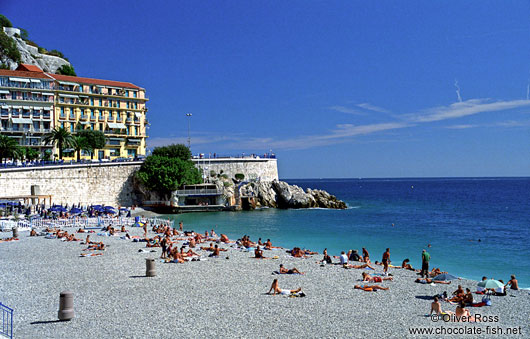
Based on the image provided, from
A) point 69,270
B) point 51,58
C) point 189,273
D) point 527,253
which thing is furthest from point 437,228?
point 51,58

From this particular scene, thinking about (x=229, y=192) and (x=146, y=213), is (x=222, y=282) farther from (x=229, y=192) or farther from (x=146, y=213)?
(x=229, y=192)

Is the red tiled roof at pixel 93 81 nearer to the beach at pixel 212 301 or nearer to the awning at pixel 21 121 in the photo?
the awning at pixel 21 121

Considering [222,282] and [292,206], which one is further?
[292,206]

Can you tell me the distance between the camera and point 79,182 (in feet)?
166

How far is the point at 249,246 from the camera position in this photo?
90.7 ft

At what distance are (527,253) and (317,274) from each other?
1999 centimetres

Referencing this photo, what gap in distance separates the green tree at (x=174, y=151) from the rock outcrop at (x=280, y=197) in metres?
9.33

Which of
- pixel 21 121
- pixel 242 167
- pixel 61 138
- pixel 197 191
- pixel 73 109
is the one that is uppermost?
pixel 73 109

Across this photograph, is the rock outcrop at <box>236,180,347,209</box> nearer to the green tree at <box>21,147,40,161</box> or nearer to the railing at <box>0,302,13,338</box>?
the green tree at <box>21,147,40,161</box>

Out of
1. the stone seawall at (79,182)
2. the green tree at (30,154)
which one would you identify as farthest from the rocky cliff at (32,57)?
the stone seawall at (79,182)

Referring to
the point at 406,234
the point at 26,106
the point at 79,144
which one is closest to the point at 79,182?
the point at 79,144

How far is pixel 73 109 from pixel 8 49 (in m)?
20.4

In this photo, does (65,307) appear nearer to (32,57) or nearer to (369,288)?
(369,288)

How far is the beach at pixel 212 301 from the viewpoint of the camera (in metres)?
12.1
